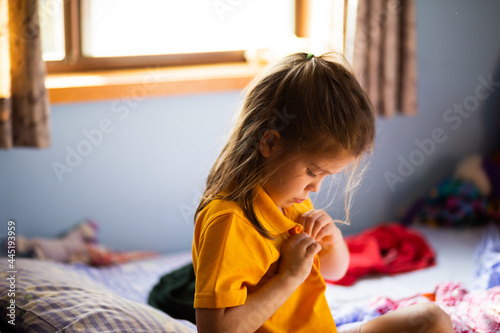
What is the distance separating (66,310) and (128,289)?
0.64 meters

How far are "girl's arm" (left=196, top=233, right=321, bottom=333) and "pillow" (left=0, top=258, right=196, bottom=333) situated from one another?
287mm

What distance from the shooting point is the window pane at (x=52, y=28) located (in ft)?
7.04

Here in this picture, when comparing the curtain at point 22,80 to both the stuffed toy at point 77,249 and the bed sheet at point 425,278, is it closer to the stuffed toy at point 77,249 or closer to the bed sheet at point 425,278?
the stuffed toy at point 77,249

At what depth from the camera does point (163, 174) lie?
2246 mm

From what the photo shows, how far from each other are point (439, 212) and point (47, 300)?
1.79 meters

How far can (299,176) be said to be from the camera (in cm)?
101

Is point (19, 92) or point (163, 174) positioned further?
point (163, 174)

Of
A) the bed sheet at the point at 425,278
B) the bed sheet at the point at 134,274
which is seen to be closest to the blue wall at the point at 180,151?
the bed sheet at the point at 134,274

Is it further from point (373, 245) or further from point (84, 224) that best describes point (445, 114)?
point (84, 224)

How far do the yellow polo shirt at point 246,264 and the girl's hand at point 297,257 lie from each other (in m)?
0.02

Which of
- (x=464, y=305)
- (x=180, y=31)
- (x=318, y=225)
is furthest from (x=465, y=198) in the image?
(x=318, y=225)

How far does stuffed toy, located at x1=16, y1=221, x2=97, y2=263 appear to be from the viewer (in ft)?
Result: 6.43

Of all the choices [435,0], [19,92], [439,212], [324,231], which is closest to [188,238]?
[19,92]

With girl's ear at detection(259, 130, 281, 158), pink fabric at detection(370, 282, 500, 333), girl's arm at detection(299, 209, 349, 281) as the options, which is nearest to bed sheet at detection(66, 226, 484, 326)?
→ pink fabric at detection(370, 282, 500, 333)
